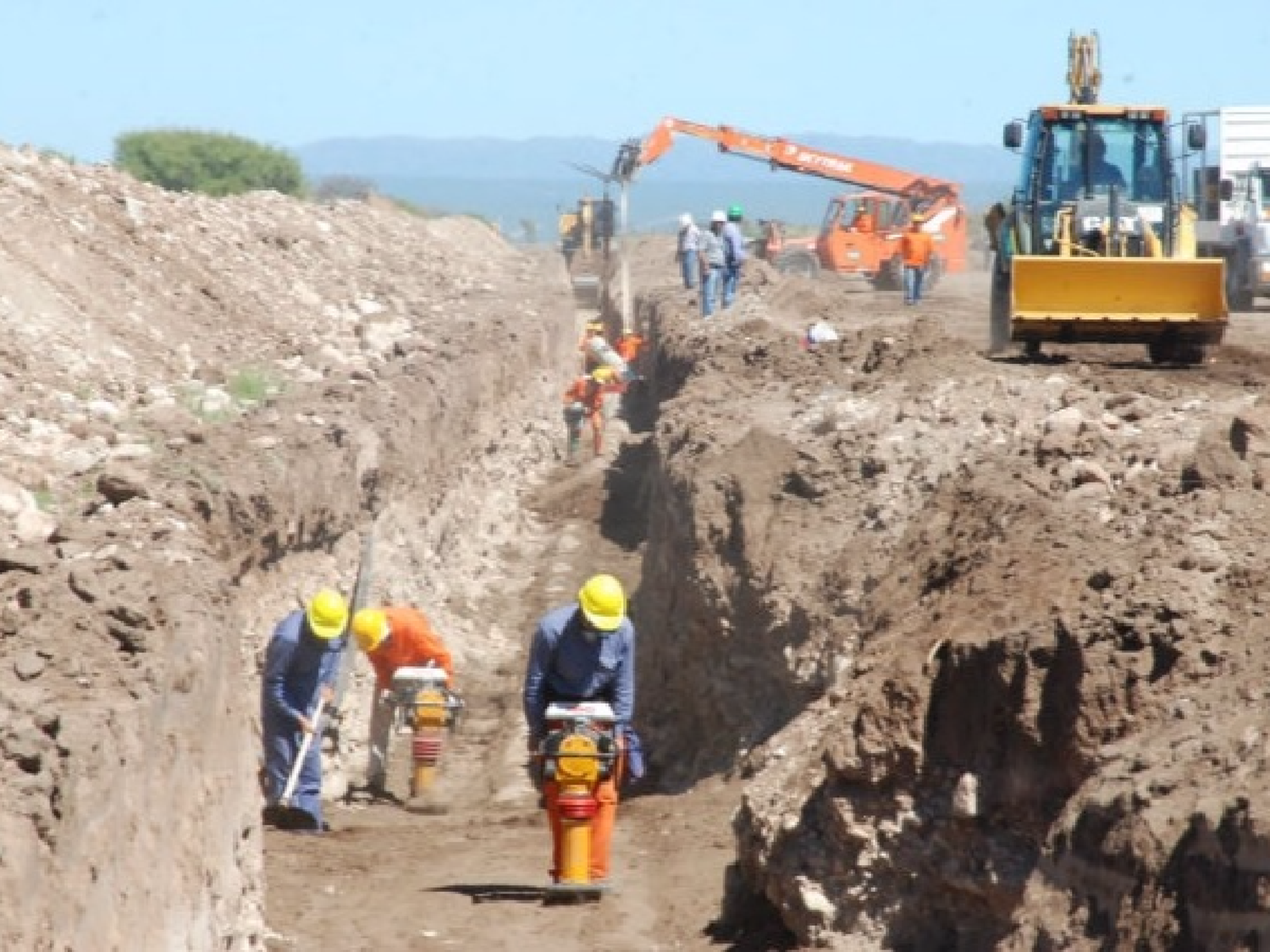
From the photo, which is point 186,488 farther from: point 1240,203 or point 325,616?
point 1240,203

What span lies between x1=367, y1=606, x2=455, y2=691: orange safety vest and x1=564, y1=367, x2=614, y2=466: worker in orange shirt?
1246cm

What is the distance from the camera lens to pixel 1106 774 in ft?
23.7

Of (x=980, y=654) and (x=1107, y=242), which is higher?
(x=1107, y=242)

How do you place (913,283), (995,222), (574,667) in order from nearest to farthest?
(574,667)
(995,222)
(913,283)

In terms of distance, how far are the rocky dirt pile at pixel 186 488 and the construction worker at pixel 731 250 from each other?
8.14 ft

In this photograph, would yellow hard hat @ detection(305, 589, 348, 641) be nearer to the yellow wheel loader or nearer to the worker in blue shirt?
the yellow wheel loader

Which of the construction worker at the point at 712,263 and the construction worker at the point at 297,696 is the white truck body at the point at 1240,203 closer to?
the construction worker at the point at 712,263

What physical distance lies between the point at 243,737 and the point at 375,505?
7.48 meters

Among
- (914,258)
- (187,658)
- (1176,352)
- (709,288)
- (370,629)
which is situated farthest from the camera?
(914,258)

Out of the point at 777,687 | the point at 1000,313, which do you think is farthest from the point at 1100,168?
the point at 777,687

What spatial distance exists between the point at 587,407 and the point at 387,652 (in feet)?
45.1

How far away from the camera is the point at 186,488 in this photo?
13.0 meters

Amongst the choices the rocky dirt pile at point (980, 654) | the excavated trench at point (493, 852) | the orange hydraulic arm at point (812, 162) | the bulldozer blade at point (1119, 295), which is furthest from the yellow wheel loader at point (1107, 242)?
the orange hydraulic arm at point (812, 162)

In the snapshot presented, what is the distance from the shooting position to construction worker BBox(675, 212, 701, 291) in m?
33.7
